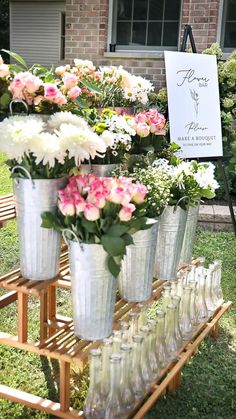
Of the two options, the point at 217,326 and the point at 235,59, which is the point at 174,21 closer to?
the point at 235,59

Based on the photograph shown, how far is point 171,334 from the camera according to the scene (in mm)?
2004

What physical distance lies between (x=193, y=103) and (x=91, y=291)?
2007 millimetres

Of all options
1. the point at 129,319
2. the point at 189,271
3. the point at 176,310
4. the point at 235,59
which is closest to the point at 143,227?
the point at 129,319

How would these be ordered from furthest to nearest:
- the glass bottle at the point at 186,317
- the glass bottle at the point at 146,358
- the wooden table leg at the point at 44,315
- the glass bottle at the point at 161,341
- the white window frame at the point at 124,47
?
the white window frame at the point at 124,47
the wooden table leg at the point at 44,315
the glass bottle at the point at 186,317
the glass bottle at the point at 161,341
the glass bottle at the point at 146,358

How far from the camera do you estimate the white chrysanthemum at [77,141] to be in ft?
4.78

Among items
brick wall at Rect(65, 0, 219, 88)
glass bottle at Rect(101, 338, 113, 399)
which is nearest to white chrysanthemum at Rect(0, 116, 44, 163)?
glass bottle at Rect(101, 338, 113, 399)

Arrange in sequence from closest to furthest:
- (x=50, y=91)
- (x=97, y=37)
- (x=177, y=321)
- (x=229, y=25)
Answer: (x=50, y=91), (x=177, y=321), (x=229, y=25), (x=97, y=37)

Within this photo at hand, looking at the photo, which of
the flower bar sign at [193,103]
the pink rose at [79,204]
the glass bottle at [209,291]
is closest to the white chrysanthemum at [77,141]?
the pink rose at [79,204]

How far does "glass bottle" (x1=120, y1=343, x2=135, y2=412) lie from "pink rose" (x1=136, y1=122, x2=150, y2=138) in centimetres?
79

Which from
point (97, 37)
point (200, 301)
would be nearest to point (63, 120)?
point (200, 301)

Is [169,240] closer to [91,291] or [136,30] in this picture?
[91,291]

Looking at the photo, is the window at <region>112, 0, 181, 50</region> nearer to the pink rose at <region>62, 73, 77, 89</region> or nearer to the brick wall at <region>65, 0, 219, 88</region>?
the brick wall at <region>65, 0, 219, 88</region>

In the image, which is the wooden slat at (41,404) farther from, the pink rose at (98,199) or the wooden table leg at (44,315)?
the pink rose at (98,199)

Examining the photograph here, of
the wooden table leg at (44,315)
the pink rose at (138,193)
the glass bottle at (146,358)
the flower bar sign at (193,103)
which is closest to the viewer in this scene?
the pink rose at (138,193)
